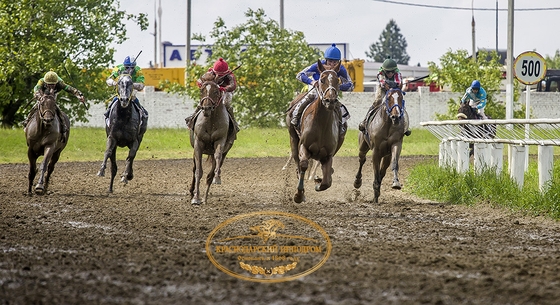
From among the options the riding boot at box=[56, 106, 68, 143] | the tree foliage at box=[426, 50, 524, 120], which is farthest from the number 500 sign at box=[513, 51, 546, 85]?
the tree foliage at box=[426, 50, 524, 120]

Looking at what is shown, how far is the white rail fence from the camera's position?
11.6 m

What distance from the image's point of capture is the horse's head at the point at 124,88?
50.7 ft

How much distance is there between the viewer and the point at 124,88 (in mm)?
15461

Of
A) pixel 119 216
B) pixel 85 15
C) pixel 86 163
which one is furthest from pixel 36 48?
pixel 119 216

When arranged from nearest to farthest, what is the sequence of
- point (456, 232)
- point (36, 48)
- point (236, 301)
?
point (236, 301)
point (456, 232)
point (36, 48)

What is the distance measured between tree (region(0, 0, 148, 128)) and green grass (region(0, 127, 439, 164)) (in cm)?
172

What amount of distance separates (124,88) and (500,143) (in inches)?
252

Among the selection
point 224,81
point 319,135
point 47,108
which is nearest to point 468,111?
point 224,81

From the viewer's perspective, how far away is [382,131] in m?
14.1

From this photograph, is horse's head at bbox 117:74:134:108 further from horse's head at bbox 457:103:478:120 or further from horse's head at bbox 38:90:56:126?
horse's head at bbox 457:103:478:120

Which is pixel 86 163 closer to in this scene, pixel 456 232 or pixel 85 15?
pixel 85 15

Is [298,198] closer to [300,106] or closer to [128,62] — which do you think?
[300,106]

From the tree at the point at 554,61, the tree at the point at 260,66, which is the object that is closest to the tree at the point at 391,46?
the tree at the point at 554,61

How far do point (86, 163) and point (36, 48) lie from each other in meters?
8.19
